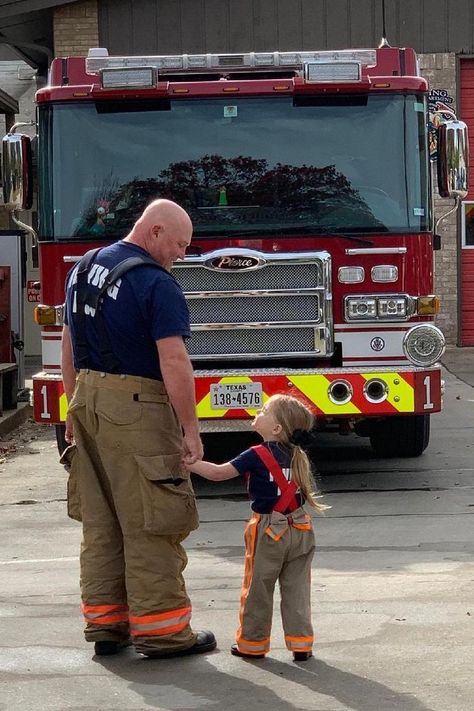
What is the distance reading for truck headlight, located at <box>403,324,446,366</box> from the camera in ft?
31.2

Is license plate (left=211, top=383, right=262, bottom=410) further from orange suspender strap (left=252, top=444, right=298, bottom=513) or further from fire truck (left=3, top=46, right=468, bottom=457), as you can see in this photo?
orange suspender strap (left=252, top=444, right=298, bottom=513)

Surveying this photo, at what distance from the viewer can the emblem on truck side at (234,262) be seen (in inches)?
371

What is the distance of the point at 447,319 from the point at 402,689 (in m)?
16.7

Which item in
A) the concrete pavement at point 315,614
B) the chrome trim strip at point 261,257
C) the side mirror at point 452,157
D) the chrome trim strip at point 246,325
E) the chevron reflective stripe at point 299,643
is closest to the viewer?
the concrete pavement at point 315,614

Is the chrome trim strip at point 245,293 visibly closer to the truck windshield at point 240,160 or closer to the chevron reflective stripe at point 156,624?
the truck windshield at point 240,160

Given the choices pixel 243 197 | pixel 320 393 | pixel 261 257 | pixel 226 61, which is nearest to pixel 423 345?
pixel 320 393

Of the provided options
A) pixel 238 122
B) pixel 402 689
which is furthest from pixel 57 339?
pixel 402 689

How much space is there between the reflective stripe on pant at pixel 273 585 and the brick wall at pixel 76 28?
54.8ft

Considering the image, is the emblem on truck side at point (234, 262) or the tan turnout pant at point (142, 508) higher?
the emblem on truck side at point (234, 262)

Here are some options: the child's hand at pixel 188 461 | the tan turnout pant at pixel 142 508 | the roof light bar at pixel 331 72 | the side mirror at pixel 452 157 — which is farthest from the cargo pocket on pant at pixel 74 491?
the side mirror at pixel 452 157

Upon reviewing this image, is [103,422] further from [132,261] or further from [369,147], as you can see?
[369,147]

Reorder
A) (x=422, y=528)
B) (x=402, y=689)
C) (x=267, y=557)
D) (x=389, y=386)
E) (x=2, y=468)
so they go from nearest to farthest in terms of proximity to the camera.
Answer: (x=402, y=689)
(x=267, y=557)
(x=422, y=528)
(x=389, y=386)
(x=2, y=468)

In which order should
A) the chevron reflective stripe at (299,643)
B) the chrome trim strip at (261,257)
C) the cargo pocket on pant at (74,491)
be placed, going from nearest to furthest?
the chevron reflective stripe at (299,643) < the cargo pocket on pant at (74,491) < the chrome trim strip at (261,257)

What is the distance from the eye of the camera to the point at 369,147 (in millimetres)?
9688
